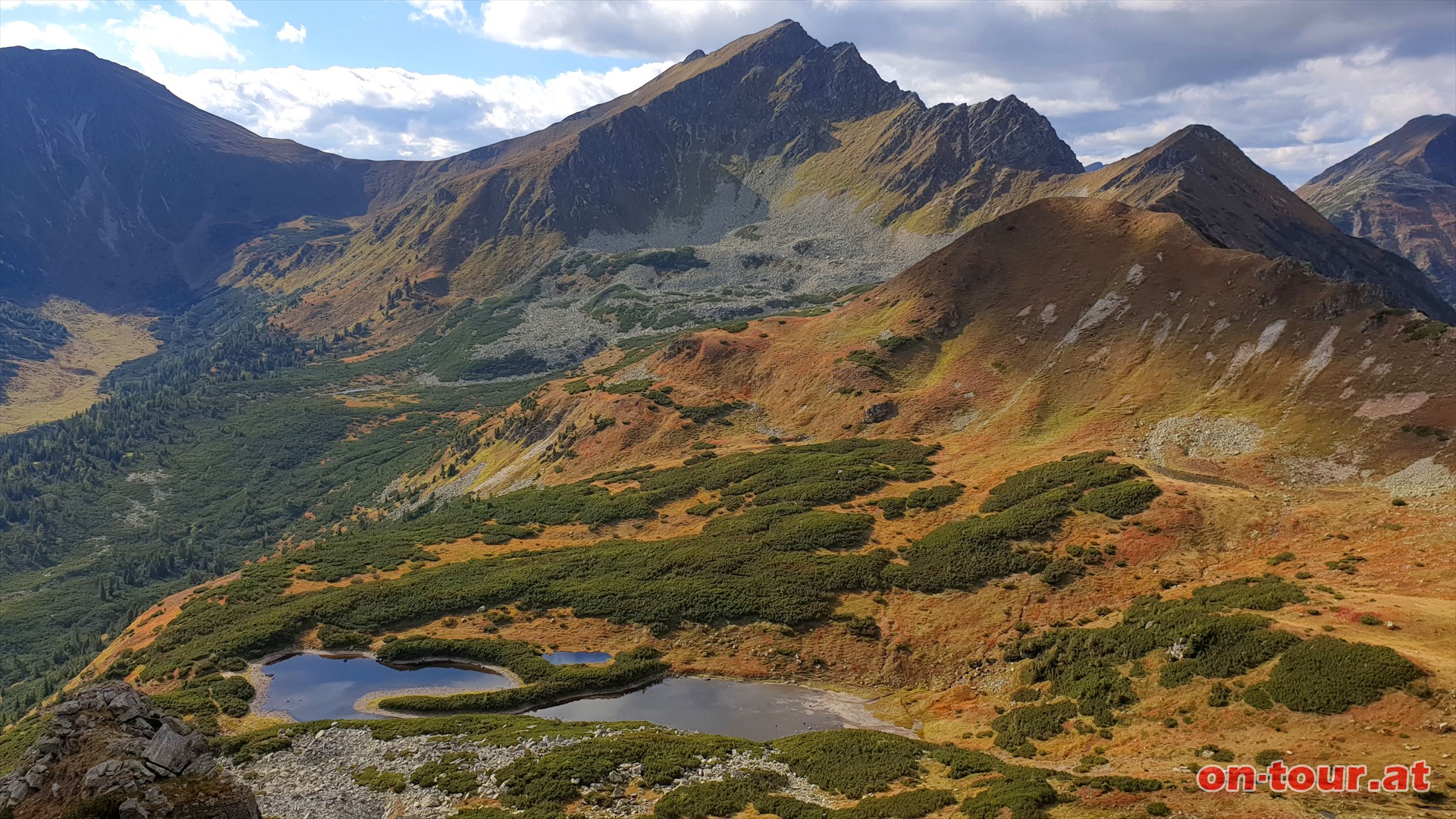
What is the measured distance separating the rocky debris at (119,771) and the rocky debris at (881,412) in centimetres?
8489

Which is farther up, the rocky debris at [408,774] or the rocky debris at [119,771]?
the rocky debris at [119,771]

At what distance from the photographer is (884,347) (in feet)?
384

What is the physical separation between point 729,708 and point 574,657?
16.0 m

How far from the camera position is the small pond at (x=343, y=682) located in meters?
56.6

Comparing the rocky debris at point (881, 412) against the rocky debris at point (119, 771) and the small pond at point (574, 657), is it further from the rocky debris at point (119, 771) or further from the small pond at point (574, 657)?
the rocky debris at point (119, 771)

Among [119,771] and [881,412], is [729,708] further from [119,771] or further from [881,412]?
[881,412]

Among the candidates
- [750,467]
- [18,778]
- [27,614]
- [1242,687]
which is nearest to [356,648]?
[18,778]

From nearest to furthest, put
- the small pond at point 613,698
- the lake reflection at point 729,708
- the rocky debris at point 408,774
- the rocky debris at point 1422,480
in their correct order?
the rocky debris at point 408,774 → the lake reflection at point 729,708 → the small pond at point 613,698 → the rocky debris at point 1422,480

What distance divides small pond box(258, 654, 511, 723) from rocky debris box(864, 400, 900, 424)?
62.6m

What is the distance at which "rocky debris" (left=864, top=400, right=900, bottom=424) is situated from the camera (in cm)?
10562

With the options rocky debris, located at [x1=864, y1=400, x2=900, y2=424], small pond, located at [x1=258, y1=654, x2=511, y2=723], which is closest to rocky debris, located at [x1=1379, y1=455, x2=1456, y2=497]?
rocky debris, located at [x1=864, y1=400, x2=900, y2=424]

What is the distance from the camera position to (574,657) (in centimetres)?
6312

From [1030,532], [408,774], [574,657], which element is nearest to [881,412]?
[1030,532]

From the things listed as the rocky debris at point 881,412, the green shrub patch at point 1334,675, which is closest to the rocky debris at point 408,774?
the green shrub patch at point 1334,675
